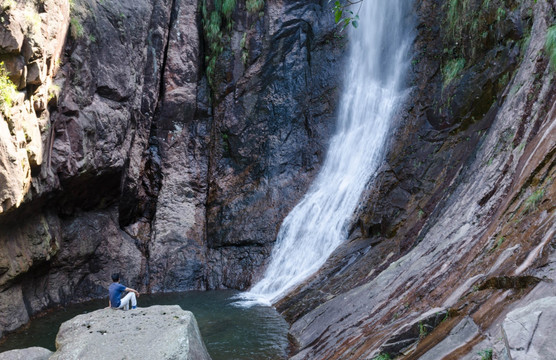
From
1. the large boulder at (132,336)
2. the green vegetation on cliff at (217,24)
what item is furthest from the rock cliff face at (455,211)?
the green vegetation on cliff at (217,24)

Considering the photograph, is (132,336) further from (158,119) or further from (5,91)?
(158,119)

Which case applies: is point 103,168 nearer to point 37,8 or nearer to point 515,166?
point 37,8

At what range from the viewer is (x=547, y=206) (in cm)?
485

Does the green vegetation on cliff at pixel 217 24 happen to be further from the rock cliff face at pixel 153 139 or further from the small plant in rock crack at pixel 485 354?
the small plant in rock crack at pixel 485 354

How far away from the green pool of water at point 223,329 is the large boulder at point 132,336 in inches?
98.4

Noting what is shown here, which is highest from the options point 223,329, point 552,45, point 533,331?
point 552,45

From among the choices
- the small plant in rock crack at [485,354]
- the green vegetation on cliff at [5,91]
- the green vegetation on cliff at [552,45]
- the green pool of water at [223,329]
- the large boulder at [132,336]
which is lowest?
the green pool of water at [223,329]

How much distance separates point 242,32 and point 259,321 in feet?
45.2

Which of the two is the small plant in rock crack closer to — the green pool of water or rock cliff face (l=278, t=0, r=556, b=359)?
rock cliff face (l=278, t=0, r=556, b=359)

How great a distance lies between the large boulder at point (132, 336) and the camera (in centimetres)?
549

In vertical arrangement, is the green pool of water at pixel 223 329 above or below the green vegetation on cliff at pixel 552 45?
below

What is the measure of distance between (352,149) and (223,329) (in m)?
9.40

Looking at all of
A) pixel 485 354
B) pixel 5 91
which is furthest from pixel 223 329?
pixel 485 354

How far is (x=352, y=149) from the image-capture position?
56.4ft
